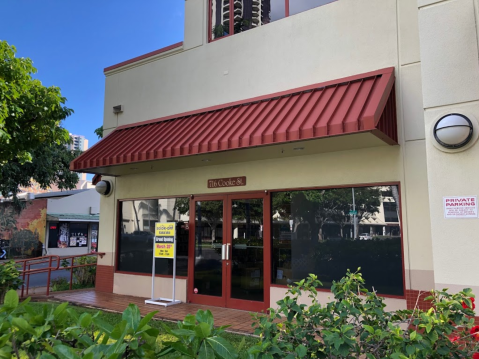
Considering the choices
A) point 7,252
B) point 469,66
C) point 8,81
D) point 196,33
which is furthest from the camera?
point 7,252

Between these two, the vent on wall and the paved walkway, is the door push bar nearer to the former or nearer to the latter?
the paved walkway

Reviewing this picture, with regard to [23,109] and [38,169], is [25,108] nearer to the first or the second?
[23,109]

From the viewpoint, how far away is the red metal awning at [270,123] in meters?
6.50

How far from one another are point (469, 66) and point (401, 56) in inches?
78.3

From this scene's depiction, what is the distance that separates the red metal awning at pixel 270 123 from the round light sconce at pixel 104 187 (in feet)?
4.16

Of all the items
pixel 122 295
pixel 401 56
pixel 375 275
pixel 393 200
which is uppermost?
pixel 401 56

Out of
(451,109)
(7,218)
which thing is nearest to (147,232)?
(451,109)

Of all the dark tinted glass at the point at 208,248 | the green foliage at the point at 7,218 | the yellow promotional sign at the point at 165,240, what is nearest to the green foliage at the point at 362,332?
the dark tinted glass at the point at 208,248

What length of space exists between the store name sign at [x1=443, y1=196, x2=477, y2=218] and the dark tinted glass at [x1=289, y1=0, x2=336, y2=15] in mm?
5009

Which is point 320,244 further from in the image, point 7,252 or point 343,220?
point 7,252

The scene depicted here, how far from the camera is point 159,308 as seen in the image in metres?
8.84

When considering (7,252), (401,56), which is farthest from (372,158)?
(7,252)

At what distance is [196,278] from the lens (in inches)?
373

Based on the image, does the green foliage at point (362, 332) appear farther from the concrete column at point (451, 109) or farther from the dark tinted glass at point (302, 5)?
the dark tinted glass at point (302, 5)
